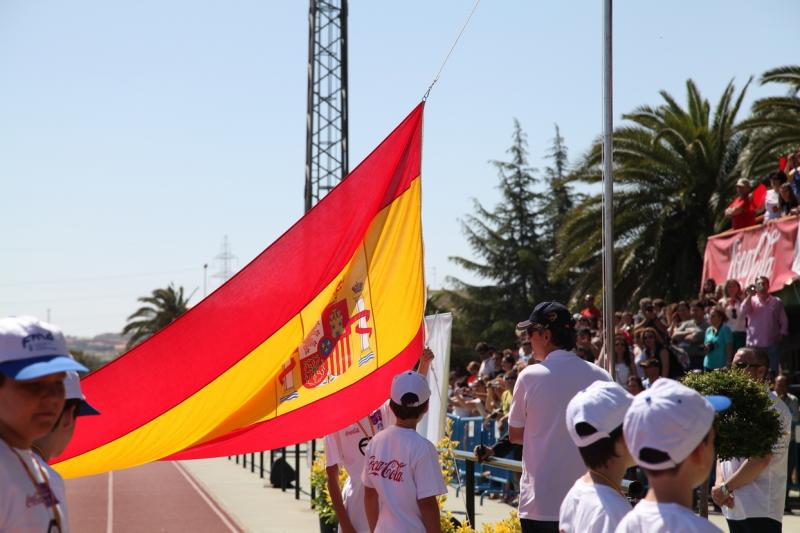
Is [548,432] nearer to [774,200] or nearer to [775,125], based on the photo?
[774,200]

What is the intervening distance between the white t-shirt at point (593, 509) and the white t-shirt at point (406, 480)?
1.49 meters

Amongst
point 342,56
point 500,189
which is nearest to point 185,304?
point 500,189

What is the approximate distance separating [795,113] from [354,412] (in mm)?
17163

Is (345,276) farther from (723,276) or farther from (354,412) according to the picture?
(723,276)

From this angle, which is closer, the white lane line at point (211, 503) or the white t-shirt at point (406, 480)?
the white t-shirt at point (406, 480)

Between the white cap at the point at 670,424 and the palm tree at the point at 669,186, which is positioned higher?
the palm tree at the point at 669,186

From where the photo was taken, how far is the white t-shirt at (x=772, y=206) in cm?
1595

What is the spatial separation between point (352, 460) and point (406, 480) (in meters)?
1.33

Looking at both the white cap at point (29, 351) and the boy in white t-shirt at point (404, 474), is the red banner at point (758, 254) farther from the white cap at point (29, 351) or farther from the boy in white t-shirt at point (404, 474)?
the white cap at point (29, 351)

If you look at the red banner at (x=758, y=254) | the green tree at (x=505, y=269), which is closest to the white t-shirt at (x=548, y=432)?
the red banner at (x=758, y=254)

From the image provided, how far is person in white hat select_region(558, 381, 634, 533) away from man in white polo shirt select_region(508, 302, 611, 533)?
1417 millimetres

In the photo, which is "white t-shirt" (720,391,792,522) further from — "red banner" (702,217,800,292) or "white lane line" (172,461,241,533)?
"white lane line" (172,461,241,533)

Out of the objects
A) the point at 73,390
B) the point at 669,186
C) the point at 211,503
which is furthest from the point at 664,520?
the point at 669,186

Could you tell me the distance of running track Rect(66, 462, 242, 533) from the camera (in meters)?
16.0
